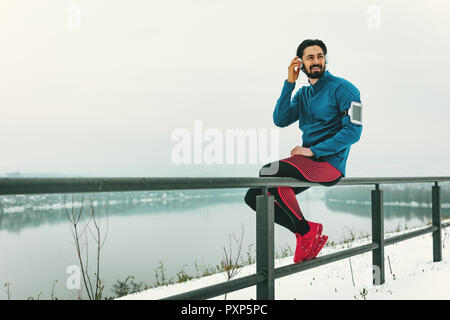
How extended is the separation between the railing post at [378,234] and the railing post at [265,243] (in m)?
1.36

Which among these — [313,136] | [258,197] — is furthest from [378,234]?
[258,197]

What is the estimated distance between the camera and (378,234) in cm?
295

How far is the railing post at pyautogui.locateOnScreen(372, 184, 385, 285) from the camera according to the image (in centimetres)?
293

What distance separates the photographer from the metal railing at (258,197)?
50.1 inches

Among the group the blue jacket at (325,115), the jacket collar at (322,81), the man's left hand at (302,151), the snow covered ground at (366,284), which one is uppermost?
the jacket collar at (322,81)

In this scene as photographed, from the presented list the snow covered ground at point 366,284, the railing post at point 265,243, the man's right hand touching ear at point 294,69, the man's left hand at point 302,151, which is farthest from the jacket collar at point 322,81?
the snow covered ground at point 366,284

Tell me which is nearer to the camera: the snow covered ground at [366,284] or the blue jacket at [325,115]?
the blue jacket at [325,115]

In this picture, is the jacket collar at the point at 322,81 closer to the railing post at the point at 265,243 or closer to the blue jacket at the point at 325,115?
the blue jacket at the point at 325,115

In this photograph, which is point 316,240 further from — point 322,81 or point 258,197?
point 322,81

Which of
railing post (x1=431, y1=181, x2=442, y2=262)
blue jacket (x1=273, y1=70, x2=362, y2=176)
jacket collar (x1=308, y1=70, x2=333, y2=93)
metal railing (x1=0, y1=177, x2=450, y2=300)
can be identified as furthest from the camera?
railing post (x1=431, y1=181, x2=442, y2=262)

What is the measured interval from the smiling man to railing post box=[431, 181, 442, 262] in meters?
2.19

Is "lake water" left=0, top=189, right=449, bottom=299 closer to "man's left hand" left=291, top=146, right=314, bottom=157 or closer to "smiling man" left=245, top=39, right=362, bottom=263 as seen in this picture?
"smiling man" left=245, top=39, right=362, bottom=263

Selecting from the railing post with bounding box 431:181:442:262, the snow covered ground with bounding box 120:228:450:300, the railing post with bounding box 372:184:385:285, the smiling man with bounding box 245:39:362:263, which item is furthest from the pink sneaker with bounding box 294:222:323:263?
the railing post with bounding box 431:181:442:262

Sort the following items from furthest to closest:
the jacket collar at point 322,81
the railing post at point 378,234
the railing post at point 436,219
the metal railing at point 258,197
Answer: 1. the railing post at point 436,219
2. the railing post at point 378,234
3. the jacket collar at point 322,81
4. the metal railing at point 258,197
